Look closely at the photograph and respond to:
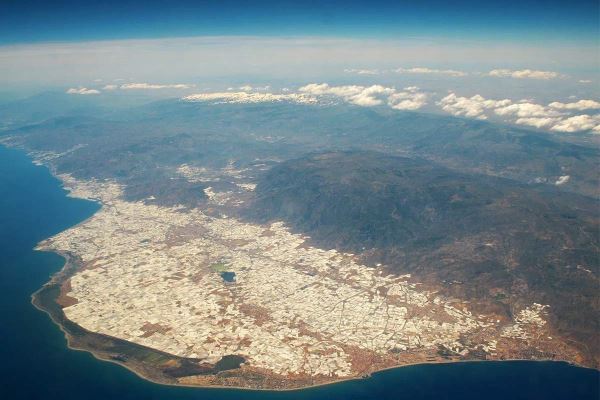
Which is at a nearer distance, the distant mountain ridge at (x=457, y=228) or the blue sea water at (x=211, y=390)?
the blue sea water at (x=211, y=390)

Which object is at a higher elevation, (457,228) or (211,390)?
(211,390)

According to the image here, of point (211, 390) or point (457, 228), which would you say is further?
point (457, 228)

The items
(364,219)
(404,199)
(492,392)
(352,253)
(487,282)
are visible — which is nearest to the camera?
(492,392)

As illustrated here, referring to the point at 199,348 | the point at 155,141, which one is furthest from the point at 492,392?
the point at 155,141

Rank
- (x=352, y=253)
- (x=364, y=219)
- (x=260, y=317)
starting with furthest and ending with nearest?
(x=364, y=219), (x=352, y=253), (x=260, y=317)

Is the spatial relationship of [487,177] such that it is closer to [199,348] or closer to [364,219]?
[364,219]

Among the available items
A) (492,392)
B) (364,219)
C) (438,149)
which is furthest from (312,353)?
(438,149)

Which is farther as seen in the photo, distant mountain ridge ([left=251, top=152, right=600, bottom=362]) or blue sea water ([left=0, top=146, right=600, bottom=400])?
distant mountain ridge ([left=251, top=152, right=600, bottom=362])

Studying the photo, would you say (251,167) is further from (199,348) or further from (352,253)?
(199,348)

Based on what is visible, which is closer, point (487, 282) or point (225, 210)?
point (487, 282)
